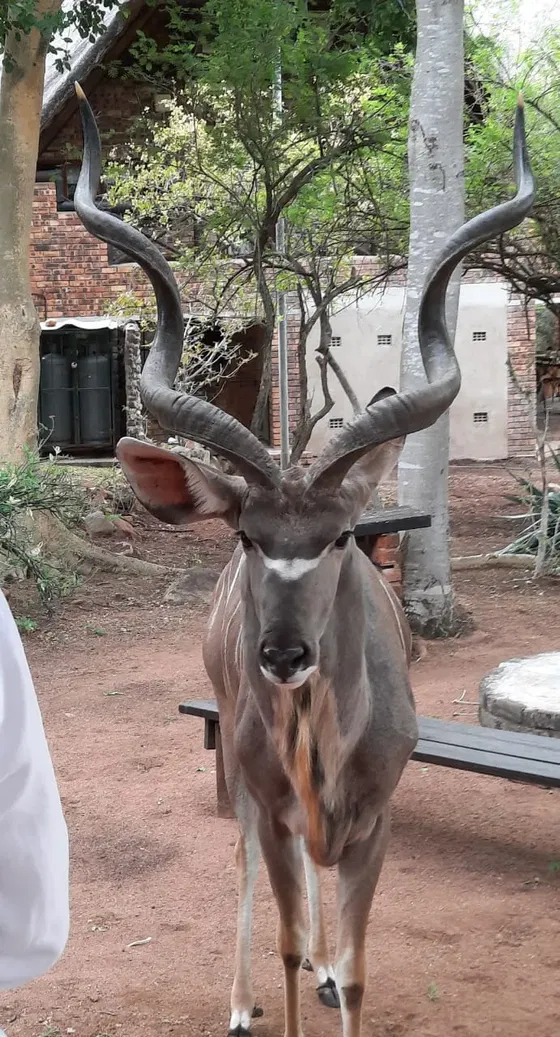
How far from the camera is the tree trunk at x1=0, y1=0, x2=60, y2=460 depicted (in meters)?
8.52

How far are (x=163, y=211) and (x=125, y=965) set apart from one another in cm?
854

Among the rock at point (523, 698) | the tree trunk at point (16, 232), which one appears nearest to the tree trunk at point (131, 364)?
the tree trunk at point (16, 232)

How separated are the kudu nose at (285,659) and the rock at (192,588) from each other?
614cm

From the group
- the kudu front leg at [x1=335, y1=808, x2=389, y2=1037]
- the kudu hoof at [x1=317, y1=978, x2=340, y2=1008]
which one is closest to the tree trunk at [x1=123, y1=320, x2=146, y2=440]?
the kudu hoof at [x1=317, y1=978, x2=340, y2=1008]

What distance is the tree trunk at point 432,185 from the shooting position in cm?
667

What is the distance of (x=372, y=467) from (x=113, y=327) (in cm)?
1242

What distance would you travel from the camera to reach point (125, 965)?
3346 millimetres

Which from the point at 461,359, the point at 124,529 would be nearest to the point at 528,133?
the point at 124,529

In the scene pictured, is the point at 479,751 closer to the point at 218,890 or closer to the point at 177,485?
the point at 218,890

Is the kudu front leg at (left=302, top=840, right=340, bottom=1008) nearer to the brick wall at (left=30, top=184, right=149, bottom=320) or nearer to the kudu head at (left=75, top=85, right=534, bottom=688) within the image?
the kudu head at (left=75, top=85, right=534, bottom=688)

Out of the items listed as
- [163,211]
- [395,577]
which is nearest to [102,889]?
[395,577]

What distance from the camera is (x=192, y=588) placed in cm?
867

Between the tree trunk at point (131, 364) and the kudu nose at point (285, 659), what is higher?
the tree trunk at point (131, 364)

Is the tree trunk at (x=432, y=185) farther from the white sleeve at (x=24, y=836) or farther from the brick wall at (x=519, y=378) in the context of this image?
the brick wall at (x=519, y=378)
